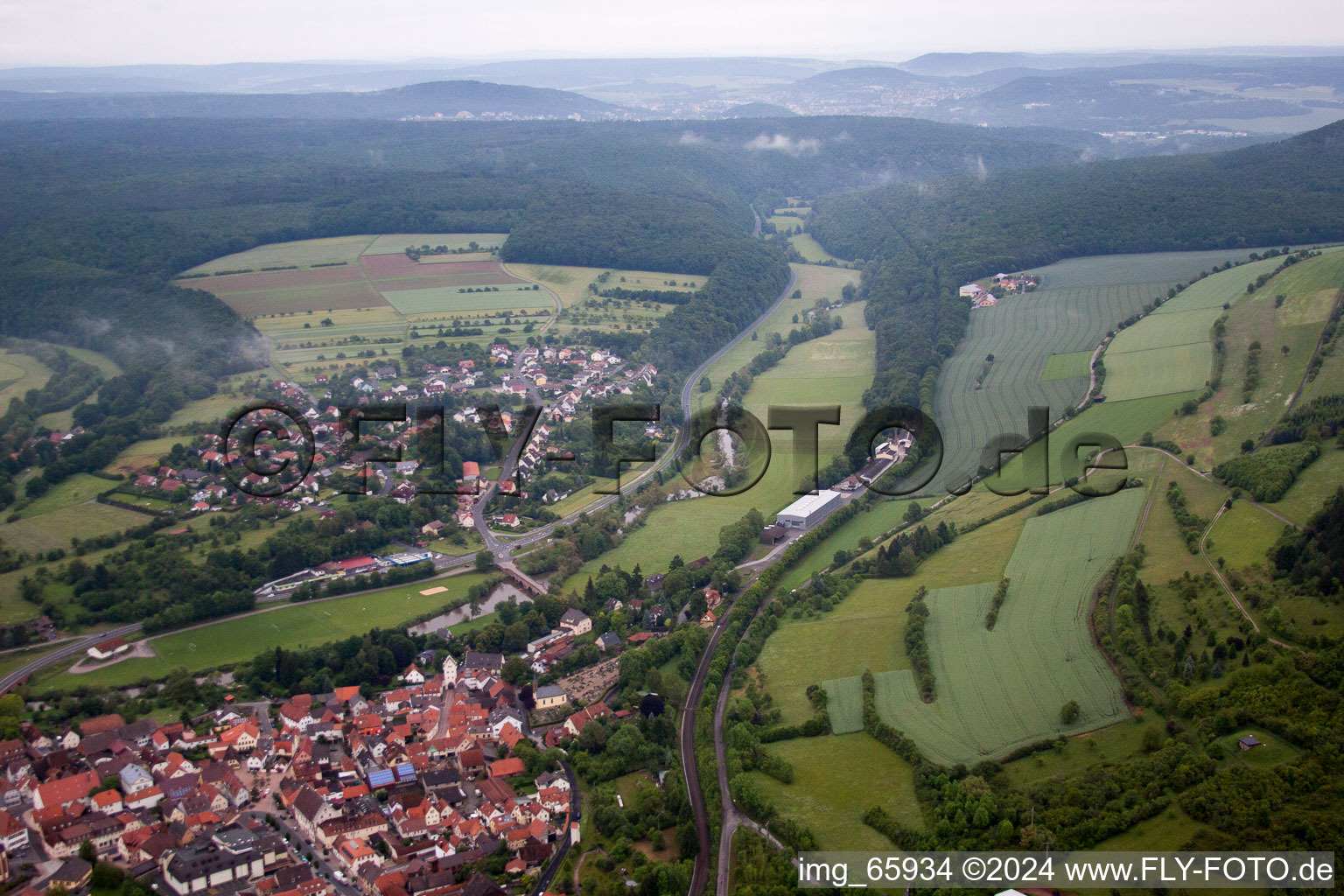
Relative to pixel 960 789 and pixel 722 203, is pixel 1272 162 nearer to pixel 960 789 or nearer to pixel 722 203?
pixel 722 203

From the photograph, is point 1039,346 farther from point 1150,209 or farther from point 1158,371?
point 1150,209

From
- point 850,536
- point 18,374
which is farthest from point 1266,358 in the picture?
point 18,374

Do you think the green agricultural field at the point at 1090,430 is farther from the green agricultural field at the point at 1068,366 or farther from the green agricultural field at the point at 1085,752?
the green agricultural field at the point at 1085,752

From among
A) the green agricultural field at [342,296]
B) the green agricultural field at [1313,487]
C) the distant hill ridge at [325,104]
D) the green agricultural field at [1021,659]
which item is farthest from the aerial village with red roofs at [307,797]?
the distant hill ridge at [325,104]

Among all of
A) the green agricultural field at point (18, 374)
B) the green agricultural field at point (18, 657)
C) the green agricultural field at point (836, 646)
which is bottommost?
the green agricultural field at point (18, 657)

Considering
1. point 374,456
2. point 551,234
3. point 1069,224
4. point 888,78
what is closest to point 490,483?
point 374,456

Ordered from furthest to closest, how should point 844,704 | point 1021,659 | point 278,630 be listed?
point 278,630, point 1021,659, point 844,704
